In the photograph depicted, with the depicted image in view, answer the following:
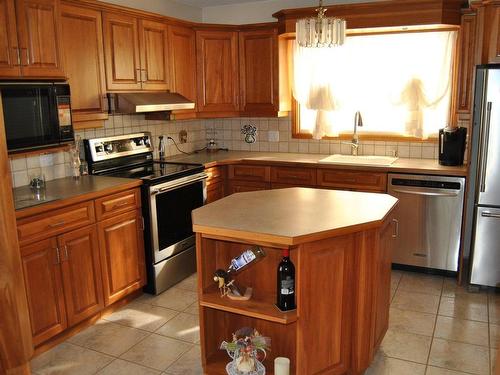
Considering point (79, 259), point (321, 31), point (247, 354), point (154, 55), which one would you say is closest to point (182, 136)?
point (154, 55)

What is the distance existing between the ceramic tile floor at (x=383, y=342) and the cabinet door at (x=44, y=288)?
0.18m

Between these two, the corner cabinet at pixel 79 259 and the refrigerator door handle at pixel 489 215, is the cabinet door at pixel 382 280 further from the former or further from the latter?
the corner cabinet at pixel 79 259

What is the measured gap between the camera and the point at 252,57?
181 inches

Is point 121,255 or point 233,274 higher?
point 233,274

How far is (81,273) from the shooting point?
3.05 m

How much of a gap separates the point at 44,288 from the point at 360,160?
290 centimetres

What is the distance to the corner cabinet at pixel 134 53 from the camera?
3598 millimetres

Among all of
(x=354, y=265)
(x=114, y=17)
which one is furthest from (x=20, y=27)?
(x=354, y=265)

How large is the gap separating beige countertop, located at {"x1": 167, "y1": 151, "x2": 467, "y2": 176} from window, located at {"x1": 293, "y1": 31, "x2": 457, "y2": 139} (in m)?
0.33

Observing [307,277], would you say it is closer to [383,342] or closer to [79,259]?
[383,342]

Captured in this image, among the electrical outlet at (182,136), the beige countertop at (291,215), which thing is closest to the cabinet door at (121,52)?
the electrical outlet at (182,136)

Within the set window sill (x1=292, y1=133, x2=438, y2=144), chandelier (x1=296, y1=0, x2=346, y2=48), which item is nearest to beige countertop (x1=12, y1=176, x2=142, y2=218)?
chandelier (x1=296, y1=0, x2=346, y2=48)

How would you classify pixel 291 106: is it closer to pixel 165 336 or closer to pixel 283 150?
pixel 283 150

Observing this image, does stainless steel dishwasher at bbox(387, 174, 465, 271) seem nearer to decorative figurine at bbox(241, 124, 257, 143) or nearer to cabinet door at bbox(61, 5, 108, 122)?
decorative figurine at bbox(241, 124, 257, 143)
